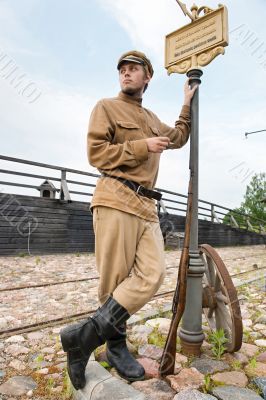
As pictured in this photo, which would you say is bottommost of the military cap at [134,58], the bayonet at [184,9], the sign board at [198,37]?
the military cap at [134,58]

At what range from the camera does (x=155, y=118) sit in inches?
103

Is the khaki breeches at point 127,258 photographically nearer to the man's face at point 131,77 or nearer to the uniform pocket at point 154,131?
the uniform pocket at point 154,131

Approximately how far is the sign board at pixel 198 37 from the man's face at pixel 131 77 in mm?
594

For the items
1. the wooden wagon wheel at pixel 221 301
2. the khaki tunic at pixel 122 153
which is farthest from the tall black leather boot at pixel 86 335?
the wooden wagon wheel at pixel 221 301

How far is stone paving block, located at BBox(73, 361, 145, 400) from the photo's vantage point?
1.81m

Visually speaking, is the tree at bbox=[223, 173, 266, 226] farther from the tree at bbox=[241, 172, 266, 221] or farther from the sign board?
the sign board

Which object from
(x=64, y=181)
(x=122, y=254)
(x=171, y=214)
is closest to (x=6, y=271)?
(x=64, y=181)

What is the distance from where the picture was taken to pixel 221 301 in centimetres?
268

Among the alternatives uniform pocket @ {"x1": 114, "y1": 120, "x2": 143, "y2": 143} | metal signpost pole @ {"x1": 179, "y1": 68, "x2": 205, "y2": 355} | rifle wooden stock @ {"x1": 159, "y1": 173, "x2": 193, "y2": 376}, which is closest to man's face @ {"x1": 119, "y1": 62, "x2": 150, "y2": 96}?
uniform pocket @ {"x1": 114, "y1": 120, "x2": 143, "y2": 143}

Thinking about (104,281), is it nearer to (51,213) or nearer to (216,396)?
(216,396)

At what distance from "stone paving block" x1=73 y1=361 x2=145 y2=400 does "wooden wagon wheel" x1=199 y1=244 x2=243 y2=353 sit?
912 millimetres

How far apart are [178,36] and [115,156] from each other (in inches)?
57.4

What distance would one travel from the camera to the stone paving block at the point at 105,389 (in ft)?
5.93

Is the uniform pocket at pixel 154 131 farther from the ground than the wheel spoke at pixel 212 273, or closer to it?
farther from the ground
